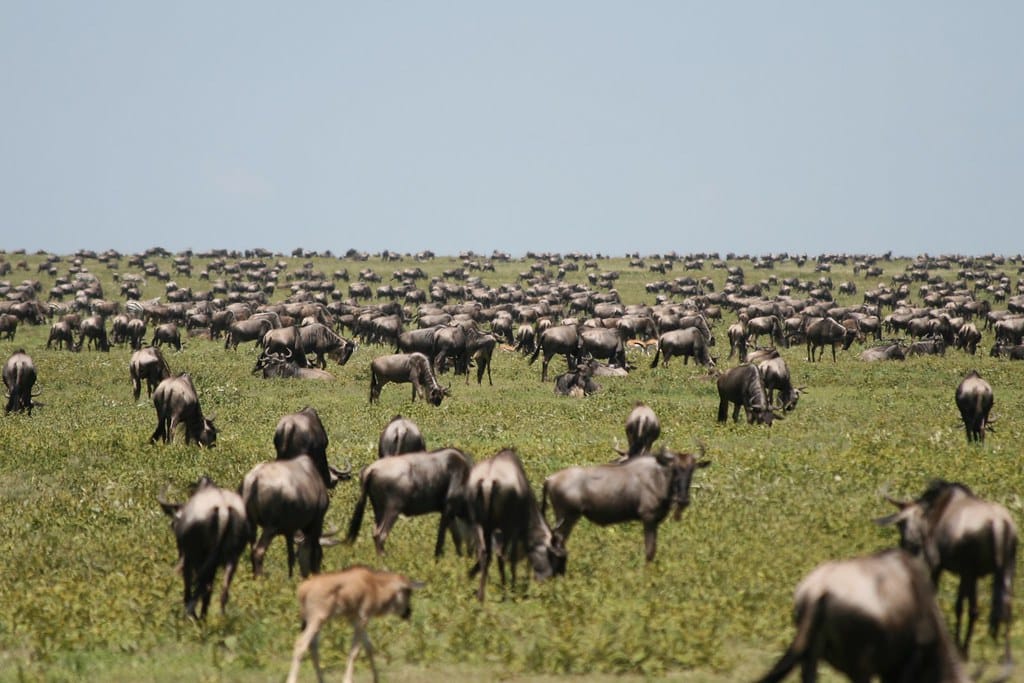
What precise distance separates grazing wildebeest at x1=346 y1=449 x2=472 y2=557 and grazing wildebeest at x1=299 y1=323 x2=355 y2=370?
2963 centimetres

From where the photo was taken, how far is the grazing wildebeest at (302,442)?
1878 centimetres

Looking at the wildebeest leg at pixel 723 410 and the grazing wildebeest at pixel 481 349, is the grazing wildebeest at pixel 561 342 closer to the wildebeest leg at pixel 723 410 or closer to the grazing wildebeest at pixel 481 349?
the grazing wildebeest at pixel 481 349

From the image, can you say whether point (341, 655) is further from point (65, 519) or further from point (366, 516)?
point (65, 519)

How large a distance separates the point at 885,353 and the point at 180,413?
3624cm

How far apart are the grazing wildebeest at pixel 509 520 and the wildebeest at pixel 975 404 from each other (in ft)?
50.0

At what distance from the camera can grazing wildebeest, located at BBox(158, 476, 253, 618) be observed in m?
12.3

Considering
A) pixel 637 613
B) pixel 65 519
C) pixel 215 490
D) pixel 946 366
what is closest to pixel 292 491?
pixel 215 490

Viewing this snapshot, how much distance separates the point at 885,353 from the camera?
49.5 meters

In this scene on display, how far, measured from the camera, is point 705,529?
1653 centimetres

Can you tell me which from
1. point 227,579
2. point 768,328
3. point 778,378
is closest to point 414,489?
point 227,579

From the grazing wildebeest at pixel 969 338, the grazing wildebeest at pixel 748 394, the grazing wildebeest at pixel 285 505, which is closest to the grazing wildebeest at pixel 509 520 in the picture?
the grazing wildebeest at pixel 285 505

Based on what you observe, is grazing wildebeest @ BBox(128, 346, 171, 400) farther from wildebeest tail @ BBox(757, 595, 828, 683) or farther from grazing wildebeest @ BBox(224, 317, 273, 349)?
wildebeest tail @ BBox(757, 595, 828, 683)

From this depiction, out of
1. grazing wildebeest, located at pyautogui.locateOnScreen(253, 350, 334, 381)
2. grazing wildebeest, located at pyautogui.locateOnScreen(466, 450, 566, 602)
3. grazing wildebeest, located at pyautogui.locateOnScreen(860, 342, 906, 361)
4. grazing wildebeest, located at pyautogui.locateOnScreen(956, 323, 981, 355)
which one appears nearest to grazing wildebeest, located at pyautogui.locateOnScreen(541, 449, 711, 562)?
grazing wildebeest, located at pyautogui.locateOnScreen(466, 450, 566, 602)

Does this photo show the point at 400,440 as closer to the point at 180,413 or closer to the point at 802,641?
the point at 180,413
